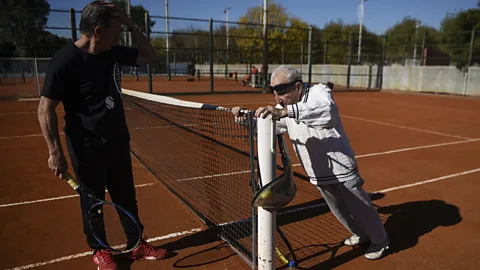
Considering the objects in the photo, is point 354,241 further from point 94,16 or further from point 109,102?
point 94,16

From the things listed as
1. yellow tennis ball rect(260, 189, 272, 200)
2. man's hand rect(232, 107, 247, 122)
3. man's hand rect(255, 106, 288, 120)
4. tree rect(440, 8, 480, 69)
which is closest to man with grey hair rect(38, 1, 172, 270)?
man's hand rect(232, 107, 247, 122)

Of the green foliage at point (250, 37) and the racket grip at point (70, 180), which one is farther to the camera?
the green foliage at point (250, 37)

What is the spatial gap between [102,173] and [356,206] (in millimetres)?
2293

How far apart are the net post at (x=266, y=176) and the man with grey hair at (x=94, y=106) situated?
4.21 feet

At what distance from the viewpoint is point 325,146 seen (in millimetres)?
3082

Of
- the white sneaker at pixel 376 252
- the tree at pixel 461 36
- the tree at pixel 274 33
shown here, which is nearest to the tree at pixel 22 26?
the white sneaker at pixel 376 252

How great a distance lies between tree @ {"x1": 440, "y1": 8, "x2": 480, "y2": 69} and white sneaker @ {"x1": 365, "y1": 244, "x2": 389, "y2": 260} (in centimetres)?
2401

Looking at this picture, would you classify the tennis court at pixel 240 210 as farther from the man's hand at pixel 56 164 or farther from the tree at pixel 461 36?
the tree at pixel 461 36

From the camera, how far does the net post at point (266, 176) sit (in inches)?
103

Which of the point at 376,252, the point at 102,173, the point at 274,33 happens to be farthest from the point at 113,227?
the point at 274,33

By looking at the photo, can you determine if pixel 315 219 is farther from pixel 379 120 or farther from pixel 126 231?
pixel 379 120

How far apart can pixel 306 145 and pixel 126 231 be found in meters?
1.86

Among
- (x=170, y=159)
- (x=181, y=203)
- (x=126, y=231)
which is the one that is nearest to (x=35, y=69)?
(x=170, y=159)

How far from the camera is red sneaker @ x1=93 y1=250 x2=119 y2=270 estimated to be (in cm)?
314
